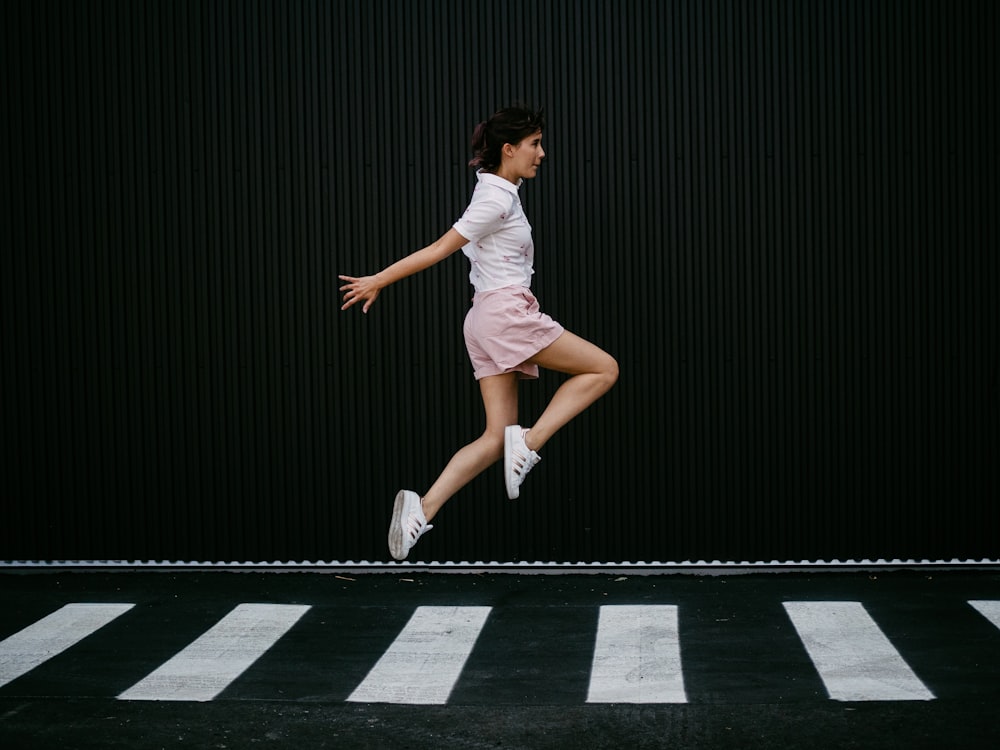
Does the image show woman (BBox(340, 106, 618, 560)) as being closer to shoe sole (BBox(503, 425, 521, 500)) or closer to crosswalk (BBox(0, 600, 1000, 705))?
shoe sole (BBox(503, 425, 521, 500))

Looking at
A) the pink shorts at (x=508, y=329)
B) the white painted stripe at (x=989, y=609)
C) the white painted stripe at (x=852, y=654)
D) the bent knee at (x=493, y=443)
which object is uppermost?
the pink shorts at (x=508, y=329)

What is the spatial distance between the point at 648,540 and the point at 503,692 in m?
3.32

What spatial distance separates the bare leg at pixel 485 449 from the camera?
19.8 ft

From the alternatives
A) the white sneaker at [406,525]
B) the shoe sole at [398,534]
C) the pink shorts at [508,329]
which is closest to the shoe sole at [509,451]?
the pink shorts at [508,329]

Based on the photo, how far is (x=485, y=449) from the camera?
6.06 m

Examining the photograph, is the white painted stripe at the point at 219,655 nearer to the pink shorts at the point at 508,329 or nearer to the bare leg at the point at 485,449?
the bare leg at the point at 485,449

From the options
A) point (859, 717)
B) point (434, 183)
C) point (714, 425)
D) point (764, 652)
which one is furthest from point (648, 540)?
point (859, 717)

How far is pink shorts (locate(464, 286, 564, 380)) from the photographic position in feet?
19.0

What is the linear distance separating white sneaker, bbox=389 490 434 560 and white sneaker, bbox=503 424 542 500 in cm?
40

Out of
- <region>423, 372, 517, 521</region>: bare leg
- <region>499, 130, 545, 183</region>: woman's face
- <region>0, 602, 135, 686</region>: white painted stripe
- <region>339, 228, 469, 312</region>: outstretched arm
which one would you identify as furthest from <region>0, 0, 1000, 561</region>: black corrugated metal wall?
<region>339, 228, 469, 312</region>: outstretched arm

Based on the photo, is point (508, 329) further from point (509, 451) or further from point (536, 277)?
point (536, 277)

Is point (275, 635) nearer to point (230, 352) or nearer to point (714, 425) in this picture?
point (230, 352)

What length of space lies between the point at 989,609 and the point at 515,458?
4.24 metres

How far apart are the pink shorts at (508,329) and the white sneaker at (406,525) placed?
0.66 m
